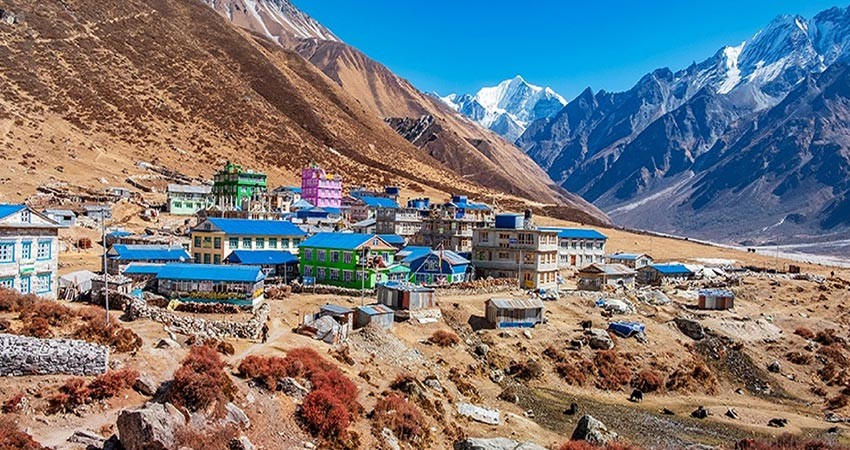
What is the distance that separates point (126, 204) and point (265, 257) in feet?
135

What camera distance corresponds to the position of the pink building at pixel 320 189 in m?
120

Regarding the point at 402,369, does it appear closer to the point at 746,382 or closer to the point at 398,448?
the point at 398,448

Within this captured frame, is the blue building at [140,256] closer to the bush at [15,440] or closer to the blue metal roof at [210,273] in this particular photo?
the blue metal roof at [210,273]

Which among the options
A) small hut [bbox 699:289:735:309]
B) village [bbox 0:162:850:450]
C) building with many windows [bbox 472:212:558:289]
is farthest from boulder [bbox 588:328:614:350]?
small hut [bbox 699:289:735:309]

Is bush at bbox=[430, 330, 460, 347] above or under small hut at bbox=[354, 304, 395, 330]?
under

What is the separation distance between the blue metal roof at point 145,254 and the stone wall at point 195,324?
1582 centimetres

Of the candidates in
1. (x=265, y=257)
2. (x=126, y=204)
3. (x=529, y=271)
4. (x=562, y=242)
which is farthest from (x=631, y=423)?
(x=126, y=204)

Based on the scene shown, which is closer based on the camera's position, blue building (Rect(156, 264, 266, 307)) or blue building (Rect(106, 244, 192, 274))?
blue building (Rect(156, 264, 266, 307))

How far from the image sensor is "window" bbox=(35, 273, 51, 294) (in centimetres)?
3962

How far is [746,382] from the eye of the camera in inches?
1930

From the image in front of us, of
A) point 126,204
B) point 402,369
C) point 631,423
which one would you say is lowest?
point 631,423

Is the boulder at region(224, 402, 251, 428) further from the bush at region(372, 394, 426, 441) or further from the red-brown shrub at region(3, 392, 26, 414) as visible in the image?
the red-brown shrub at region(3, 392, 26, 414)

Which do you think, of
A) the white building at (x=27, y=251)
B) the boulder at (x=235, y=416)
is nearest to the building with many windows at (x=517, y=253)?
the white building at (x=27, y=251)

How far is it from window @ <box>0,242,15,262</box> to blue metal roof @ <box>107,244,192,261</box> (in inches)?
537
